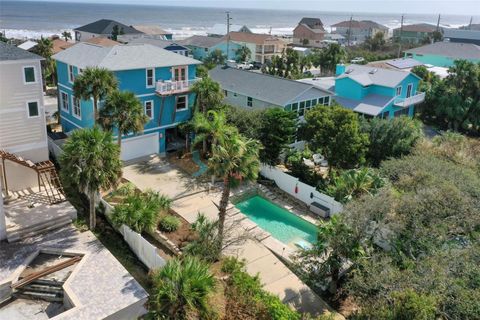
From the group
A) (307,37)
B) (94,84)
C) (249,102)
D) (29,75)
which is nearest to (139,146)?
(94,84)

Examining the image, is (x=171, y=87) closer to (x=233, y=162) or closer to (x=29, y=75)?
(x=29, y=75)

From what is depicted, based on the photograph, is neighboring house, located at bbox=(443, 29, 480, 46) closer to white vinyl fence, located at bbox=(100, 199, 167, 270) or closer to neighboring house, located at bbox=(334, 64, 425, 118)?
neighboring house, located at bbox=(334, 64, 425, 118)

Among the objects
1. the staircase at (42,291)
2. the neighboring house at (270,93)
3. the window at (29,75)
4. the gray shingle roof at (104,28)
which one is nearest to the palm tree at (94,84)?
→ the window at (29,75)

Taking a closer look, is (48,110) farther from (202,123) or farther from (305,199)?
(305,199)

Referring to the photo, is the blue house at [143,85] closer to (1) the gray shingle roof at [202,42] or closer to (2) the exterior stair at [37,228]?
(2) the exterior stair at [37,228]

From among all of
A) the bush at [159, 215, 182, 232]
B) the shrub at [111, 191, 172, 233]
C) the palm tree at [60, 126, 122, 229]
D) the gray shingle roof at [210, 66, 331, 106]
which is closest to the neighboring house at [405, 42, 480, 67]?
the gray shingle roof at [210, 66, 331, 106]

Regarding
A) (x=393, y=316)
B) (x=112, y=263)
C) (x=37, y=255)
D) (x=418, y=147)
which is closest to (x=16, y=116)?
(x=37, y=255)
